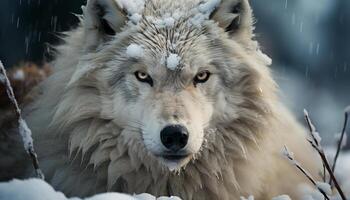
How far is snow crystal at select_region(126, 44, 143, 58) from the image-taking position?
5137mm

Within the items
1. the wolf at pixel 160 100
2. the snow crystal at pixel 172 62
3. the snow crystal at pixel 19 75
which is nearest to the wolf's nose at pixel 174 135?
the wolf at pixel 160 100

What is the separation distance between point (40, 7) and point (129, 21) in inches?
381

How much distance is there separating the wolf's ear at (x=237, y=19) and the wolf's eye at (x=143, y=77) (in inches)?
29.3

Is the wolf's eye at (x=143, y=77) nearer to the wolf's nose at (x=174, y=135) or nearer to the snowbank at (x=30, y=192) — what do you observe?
the wolf's nose at (x=174, y=135)

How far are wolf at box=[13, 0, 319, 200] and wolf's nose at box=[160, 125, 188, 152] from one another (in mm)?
268

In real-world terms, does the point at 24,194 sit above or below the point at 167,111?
above

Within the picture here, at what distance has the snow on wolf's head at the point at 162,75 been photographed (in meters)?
5.08

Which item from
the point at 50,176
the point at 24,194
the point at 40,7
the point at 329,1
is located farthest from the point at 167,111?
the point at 329,1

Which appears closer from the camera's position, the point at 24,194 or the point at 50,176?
the point at 24,194

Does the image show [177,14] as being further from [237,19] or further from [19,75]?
[19,75]

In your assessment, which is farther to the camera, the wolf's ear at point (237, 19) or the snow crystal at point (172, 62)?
the wolf's ear at point (237, 19)

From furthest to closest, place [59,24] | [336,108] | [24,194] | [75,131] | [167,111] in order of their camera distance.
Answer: [336,108], [59,24], [75,131], [167,111], [24,194]

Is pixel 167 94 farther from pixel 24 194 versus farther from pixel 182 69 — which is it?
pixel 24 194

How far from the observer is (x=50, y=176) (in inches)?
210
